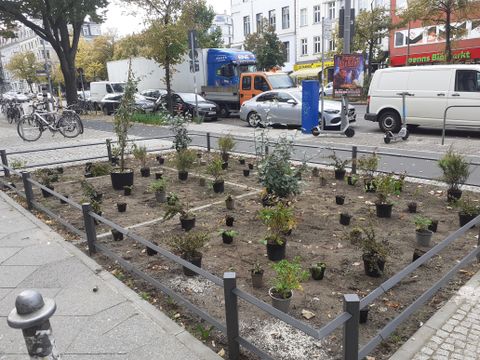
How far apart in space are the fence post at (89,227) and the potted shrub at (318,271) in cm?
249

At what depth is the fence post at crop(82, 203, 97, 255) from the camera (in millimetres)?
4730

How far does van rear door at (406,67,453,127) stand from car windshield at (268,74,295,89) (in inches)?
272

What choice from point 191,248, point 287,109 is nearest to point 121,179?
point 191,248

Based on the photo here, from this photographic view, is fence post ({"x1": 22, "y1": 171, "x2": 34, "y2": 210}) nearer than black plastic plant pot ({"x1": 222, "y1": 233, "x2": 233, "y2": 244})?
No

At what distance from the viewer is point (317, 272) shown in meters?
4.14

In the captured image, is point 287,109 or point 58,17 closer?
point 287,109

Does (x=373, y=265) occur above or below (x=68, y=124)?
below

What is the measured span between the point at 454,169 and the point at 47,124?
44.7 feet

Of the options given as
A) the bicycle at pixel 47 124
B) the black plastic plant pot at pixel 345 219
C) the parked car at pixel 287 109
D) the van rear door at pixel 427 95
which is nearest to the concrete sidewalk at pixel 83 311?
the black plastic plant pot at pixel 345 219

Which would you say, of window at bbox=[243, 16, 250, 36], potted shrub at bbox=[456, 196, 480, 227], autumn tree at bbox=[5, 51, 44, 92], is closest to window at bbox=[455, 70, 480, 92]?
potted shrub at bbox=[456, 196, 480, 227]

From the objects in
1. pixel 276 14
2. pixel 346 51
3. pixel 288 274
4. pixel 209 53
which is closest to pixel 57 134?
pixel 209 53

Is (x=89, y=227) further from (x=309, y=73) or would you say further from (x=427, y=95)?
(x=309, y=73)

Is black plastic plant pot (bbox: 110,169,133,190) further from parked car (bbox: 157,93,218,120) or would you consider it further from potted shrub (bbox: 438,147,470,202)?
parked car (bbox: 157,93,218,120)

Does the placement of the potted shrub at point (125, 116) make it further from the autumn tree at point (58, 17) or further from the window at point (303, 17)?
the window at point (303, 17)
